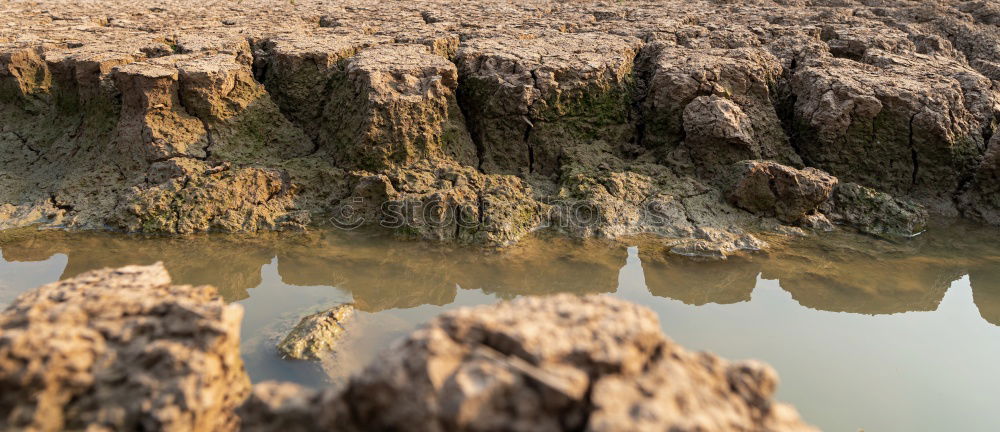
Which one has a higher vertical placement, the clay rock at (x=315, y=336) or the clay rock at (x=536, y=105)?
the clay rock at (x=536, y=105)

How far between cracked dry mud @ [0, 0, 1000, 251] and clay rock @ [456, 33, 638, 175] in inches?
0.7

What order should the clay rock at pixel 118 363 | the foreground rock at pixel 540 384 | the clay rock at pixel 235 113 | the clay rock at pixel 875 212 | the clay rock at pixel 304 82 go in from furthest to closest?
1. the clay rock at pixel 304 82
2. the clay rock at pixel 235 113
3. the clay rock at pixel 875 212
4. the clay rock at pixel 118 363
5. the foreground rock at pixel 540 384

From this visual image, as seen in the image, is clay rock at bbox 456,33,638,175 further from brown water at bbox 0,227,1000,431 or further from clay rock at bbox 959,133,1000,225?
clay rock at bbox 959,133,1000,225

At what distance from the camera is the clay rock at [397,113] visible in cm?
489

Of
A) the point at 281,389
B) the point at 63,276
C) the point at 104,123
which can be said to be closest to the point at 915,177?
the point at 281,389

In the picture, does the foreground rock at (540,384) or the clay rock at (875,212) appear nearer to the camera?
the foreground rock at (540,384)

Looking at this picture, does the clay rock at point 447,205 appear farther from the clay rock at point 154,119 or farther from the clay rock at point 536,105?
the clay rock at point 154,119

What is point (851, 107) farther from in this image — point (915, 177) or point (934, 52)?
point (934, 52)

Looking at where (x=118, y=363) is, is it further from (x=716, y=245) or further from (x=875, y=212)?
(x=875, y=212)

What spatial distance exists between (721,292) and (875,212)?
1.87 meters

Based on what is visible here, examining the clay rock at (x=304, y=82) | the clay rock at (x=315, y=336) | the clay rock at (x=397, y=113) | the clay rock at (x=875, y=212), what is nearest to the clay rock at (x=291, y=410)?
the clay rock at (x=315, y=336)

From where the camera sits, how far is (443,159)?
5047 millimetres

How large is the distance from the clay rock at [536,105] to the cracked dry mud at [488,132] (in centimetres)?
2

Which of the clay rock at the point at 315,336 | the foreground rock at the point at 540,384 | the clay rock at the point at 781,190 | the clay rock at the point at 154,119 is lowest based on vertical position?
the clay rock at the point at 315,336
